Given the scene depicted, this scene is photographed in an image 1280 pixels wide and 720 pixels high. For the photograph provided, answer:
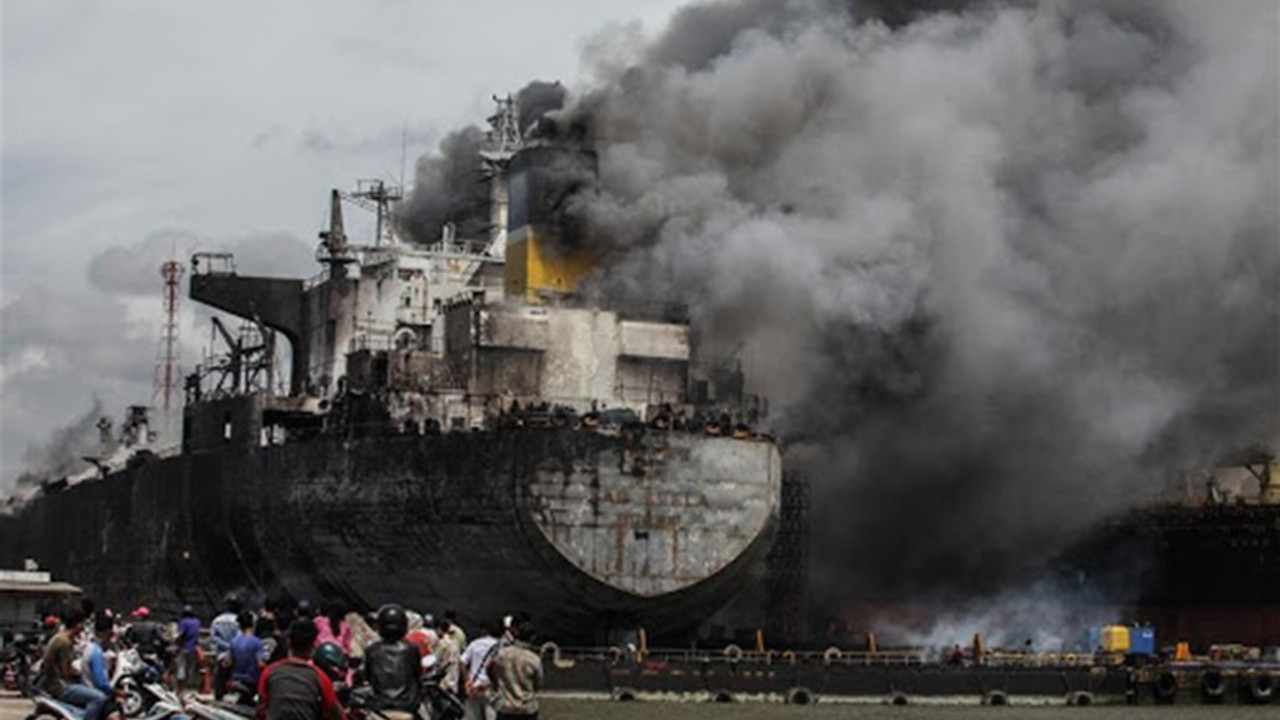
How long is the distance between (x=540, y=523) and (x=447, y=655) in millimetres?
20642

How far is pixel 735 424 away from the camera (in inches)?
1845

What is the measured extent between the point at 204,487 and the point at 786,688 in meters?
21.3

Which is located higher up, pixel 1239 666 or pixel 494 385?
pixel 494 385

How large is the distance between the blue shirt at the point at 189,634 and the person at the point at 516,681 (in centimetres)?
1072

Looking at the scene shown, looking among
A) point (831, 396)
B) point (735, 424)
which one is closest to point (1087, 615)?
point (831, 396)

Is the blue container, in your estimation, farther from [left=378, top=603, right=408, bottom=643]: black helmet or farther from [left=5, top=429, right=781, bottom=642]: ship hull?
[left=378, top=603, right=408, bottom=643]: black helmet

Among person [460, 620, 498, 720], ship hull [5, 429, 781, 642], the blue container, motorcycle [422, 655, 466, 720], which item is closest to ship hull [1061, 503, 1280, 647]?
the blue container

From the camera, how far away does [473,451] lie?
4416 centimetres

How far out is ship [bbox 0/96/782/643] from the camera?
143 ft

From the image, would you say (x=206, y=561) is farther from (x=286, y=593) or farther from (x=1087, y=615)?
(x=1087, y=615)

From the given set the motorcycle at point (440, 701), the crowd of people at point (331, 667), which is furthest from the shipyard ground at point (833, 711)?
the motorcycle at point (440, 701)

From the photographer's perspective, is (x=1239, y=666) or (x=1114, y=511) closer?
(x=1239, y=666)

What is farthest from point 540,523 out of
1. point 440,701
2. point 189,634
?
point 440,701

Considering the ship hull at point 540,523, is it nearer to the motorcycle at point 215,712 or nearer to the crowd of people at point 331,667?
the crowd of people at point 331,667
